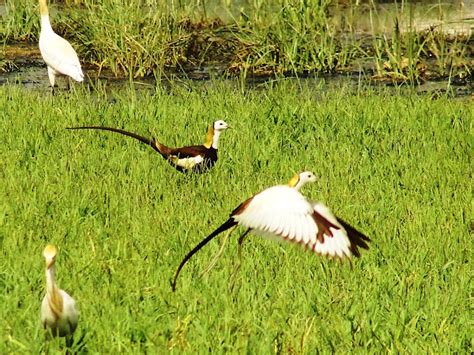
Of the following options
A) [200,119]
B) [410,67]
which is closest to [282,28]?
[410,67]

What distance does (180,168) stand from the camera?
6.41 meters

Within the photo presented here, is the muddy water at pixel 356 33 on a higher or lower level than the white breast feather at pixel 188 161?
lower

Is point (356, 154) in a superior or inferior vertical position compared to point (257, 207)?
inferior

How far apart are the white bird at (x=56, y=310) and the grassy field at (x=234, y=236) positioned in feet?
0.34

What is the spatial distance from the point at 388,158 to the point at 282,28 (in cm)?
538

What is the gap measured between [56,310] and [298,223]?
34.7 inches

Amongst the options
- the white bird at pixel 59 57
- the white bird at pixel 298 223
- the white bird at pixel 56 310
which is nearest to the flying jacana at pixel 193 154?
the white bird at pixel 298 223

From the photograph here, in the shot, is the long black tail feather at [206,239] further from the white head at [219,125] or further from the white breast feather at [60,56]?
the white breast feather at [60,56]

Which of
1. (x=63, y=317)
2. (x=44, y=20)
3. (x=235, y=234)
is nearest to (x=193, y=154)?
(x=235, y=234)

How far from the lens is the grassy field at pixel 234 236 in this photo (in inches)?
161

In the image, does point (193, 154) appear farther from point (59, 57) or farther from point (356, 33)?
point (356, 33)

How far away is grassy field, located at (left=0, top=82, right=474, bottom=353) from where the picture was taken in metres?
4.08

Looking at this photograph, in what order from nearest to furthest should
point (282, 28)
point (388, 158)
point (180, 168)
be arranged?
1. point (180, 168)
2. point (388, 158)
3. point (282, 28)

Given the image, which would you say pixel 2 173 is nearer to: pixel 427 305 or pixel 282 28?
pixel 427 305
